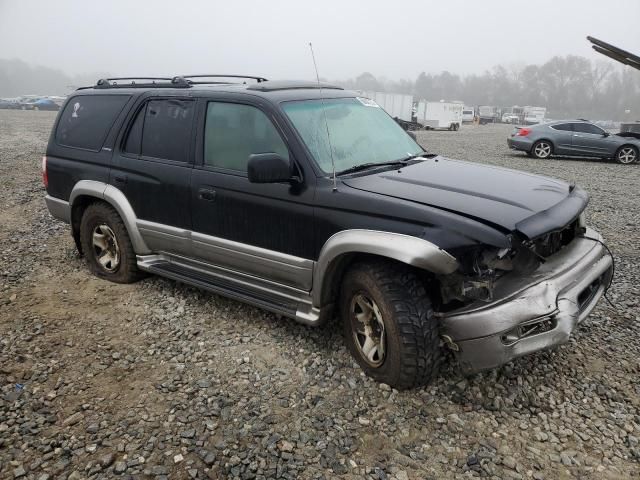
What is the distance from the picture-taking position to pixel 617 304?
448 cm

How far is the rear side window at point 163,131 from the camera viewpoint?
13.6ft

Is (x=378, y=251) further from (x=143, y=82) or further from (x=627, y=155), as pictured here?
(x=627, y=155)

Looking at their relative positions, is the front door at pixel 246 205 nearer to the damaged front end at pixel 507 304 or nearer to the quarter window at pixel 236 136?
the quarter window at pixel 236 136

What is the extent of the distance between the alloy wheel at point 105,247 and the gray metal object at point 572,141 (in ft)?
47.4

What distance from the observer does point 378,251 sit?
9.85ft

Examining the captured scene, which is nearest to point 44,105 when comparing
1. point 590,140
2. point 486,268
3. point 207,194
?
point 590,140

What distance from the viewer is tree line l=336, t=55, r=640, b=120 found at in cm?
10494

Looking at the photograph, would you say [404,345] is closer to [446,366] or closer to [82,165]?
[446,366]

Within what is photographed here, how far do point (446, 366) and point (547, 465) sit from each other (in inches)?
38.4

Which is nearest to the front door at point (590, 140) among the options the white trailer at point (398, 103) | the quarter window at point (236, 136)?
the quarter window at point (236, 136)

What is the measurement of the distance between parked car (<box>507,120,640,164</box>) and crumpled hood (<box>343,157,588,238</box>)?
13.5 m

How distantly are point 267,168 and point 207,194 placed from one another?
0.86 m

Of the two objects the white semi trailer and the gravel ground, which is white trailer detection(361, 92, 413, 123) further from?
the gravel ground

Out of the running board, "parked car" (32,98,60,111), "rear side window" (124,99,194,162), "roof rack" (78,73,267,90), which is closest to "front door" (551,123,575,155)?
"roof rack" (78,73,267,90)
